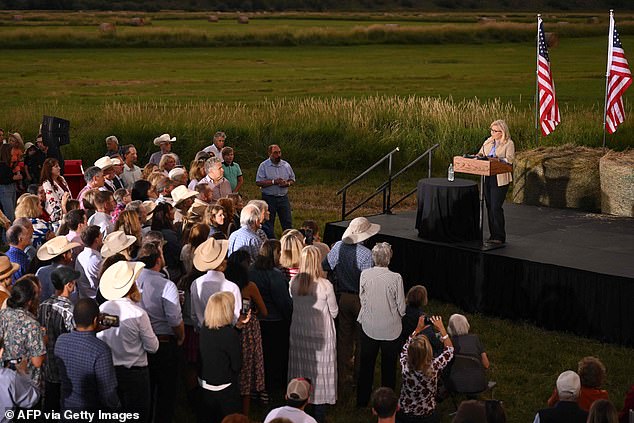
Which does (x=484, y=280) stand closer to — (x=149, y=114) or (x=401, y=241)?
(x=401, y=241)

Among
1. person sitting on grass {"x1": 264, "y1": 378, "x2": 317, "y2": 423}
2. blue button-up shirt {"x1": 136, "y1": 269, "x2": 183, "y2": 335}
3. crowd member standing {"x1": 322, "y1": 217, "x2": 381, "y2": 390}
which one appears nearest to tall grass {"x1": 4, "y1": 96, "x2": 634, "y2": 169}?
crowd member standing {"x1": 322, "y1": 217, "x2": 381, "y2": 390}

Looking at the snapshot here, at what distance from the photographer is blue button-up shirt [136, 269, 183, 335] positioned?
26.6ft

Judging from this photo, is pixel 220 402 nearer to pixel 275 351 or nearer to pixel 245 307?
pixel 245 307

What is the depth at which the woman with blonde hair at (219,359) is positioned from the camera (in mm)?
7734

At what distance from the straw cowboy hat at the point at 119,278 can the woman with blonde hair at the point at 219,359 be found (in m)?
0.61

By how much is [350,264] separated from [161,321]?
84.3 inches

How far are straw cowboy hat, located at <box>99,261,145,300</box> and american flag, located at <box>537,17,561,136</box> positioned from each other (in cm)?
1070

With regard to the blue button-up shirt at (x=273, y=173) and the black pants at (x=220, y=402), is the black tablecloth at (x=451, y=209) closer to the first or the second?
the blue button-up shirt at (x=273, y=173)

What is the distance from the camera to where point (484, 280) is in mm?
12594

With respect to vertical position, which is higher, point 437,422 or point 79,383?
point 79,383

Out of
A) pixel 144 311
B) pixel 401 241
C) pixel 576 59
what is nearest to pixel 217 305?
pixel 144 311

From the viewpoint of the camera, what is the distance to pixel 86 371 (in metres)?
7.15

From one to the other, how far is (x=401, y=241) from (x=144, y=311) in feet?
20.6

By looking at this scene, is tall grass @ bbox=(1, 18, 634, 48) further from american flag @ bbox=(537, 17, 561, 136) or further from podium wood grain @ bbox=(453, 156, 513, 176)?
podium wood grain @ bbox=(453, 156, 513, 176)
